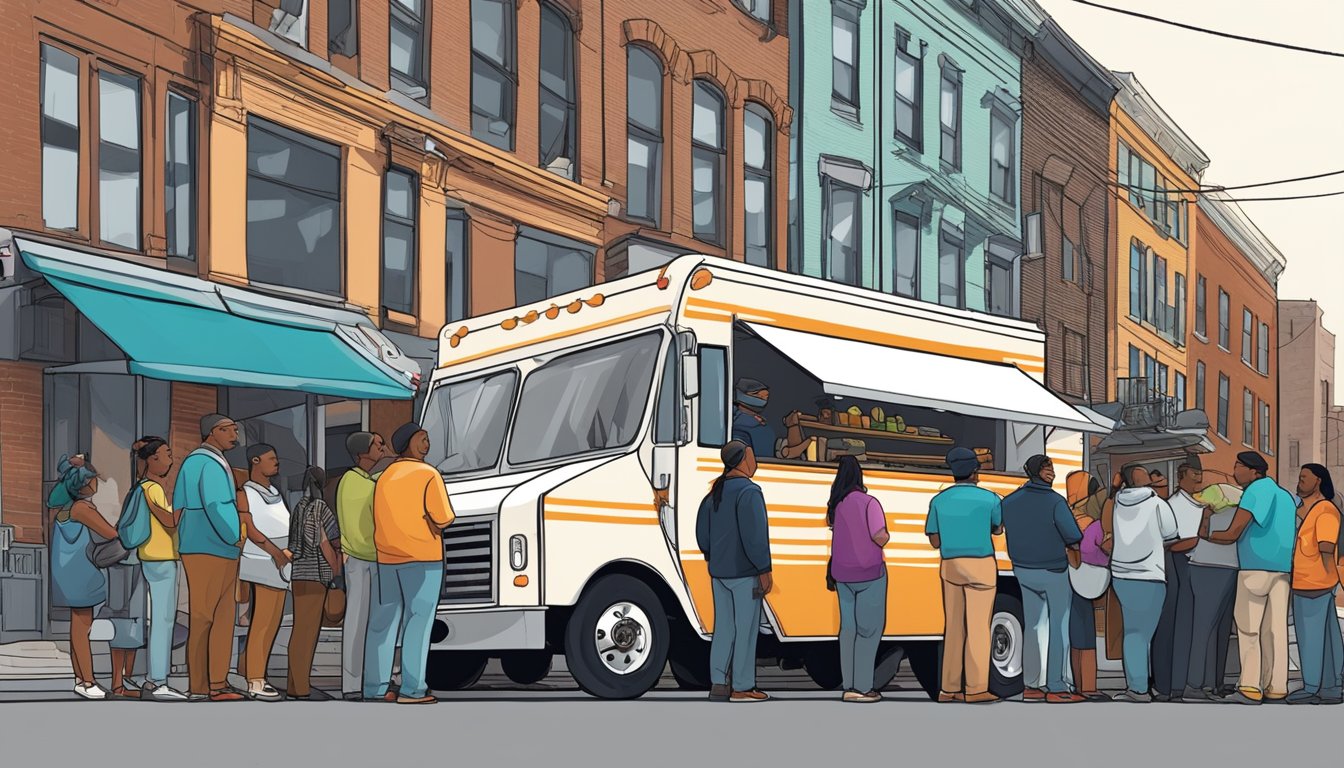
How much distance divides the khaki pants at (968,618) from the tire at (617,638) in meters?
1.97

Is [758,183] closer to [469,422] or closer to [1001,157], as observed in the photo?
[1001,157]

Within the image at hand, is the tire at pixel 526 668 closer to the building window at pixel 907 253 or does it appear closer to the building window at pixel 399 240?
the building window at pixel 399 240

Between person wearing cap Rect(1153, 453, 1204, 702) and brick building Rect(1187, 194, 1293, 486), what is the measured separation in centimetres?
3770

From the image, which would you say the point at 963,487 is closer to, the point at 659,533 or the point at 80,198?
the point at 659,533

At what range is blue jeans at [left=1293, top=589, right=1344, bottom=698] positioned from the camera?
12453mm

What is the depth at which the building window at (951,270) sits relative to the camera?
3431 cm

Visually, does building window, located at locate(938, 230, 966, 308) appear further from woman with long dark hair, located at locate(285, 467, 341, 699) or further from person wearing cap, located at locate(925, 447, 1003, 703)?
woman with long dark hair, located at locate(285, 467, 341, 699)

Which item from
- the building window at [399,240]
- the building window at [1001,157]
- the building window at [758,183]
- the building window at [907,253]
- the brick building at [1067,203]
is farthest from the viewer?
the brick building at [1067,203]

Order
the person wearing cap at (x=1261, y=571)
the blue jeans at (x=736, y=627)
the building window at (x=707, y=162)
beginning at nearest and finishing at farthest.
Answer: the blue jeans at (x=736, y=627)
the person wearing cap at (x=1261, y=571)
the building window at (x=707, y=162)

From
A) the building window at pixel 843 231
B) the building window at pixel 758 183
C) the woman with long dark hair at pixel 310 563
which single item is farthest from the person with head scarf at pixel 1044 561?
the building window at pixel 843 231

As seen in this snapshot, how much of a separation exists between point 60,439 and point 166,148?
3377 mm

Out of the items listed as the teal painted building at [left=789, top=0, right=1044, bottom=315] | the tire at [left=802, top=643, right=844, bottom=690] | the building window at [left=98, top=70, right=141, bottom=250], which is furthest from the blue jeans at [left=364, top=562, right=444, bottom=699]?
the teal painted building at [left=789, top=0, right=1044, bottom=315]

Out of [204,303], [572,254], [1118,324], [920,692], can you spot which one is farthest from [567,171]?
[1118,324]

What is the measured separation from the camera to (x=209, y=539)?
1088cm
